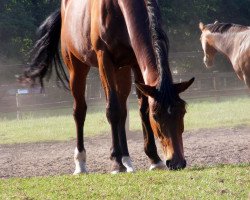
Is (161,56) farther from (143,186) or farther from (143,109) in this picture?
(143,109)

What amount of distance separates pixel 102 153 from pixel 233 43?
14.3 ft

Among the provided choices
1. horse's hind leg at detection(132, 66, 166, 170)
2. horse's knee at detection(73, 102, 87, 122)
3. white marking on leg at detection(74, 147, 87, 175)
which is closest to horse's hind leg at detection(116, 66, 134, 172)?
horse's hind leg at detection(132, 66, 166, 170)

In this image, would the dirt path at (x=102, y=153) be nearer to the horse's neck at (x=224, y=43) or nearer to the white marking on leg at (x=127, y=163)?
the white marking on leg at (x=127, y=163)

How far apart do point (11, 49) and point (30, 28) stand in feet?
4.91

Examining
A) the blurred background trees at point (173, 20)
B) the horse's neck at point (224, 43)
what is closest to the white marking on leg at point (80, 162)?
the horse's neck at point (224, 43)

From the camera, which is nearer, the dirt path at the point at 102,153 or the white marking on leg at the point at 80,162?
the white marking on leg at the point at 80,162

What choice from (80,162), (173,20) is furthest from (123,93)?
(173,20)

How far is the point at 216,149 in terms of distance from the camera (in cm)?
1022

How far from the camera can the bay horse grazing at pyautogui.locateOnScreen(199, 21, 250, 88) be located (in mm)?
13039

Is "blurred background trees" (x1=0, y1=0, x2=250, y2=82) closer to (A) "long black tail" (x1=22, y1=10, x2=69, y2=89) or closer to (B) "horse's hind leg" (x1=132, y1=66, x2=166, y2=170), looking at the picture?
(A) "long black tail" (x1=22, y1=10, x2=69, y2=89)

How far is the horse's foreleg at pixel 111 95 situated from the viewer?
704 centimetres

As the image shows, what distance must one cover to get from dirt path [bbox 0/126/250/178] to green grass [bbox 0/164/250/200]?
2.38 meters

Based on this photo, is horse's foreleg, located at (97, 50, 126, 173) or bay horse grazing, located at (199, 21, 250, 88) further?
bay horse grazing, located at (199, 21, 250, 88)

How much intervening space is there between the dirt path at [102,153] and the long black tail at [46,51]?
1.33m
